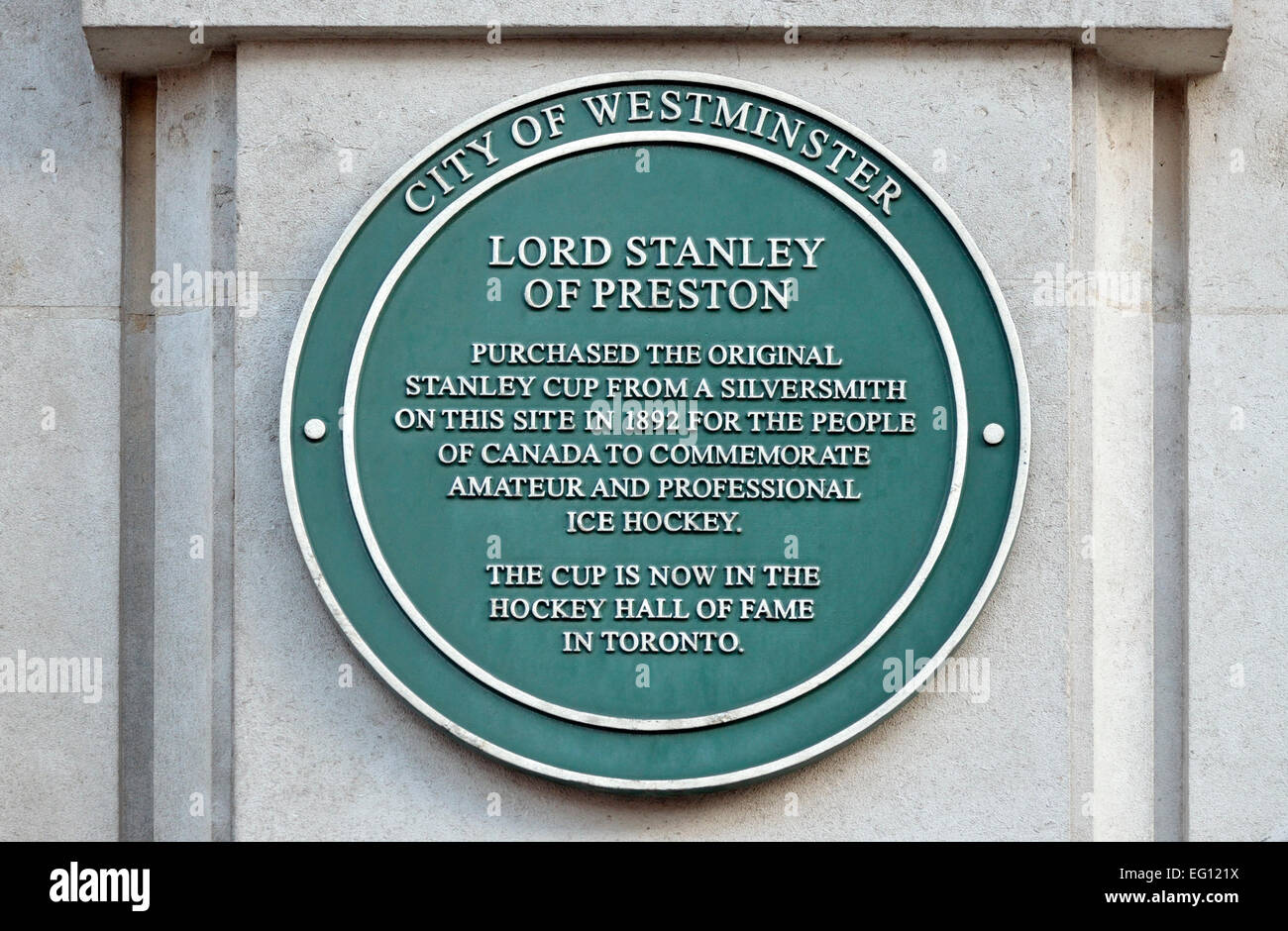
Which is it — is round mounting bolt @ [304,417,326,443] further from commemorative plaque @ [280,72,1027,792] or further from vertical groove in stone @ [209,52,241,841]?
vertical groove in stone @ [209,52,241,841]

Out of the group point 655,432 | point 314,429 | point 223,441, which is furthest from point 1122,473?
point 223,441

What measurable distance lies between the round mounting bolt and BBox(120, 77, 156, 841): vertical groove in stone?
619mm

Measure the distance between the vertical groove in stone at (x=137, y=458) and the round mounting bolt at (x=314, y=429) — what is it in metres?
0.62

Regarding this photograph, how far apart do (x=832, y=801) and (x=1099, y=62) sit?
7.71ft

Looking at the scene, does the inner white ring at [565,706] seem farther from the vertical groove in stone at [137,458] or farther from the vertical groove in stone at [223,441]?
the vertical groove in stone at [137,458]

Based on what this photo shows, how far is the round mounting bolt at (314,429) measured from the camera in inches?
200

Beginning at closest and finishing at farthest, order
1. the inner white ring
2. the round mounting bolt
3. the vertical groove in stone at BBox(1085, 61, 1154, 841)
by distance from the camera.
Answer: the inner white ring → the round mounting bolt → the vertical groove in stone at BBox(1085, 61, 1154, 841)

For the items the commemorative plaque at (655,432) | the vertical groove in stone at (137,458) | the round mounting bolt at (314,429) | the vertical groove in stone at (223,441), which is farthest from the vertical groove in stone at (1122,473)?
the vertical groove in stone at (137,458)

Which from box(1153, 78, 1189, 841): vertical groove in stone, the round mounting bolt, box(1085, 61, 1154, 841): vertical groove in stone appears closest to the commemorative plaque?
the round mounting bolt

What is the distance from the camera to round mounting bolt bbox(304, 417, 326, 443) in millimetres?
5082

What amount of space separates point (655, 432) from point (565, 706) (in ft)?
2.66

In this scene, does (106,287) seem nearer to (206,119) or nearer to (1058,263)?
(206,119)
